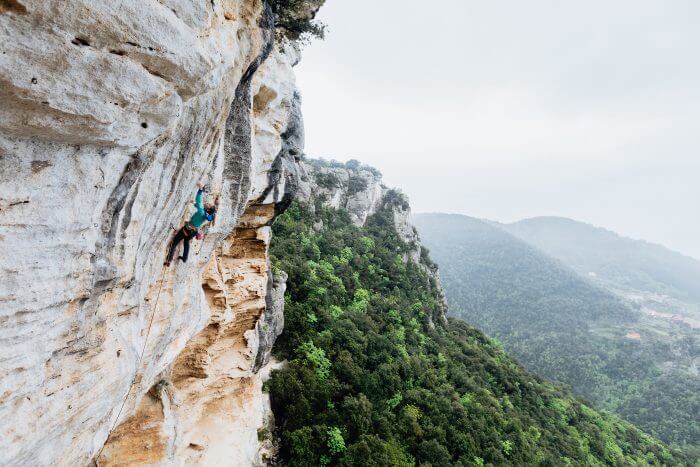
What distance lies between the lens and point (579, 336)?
87.4 metres

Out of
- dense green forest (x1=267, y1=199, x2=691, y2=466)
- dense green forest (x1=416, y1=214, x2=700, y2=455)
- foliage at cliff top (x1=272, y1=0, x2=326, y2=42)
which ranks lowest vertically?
dense green forest (x1=416, y1=214, x2=700, y2=455)

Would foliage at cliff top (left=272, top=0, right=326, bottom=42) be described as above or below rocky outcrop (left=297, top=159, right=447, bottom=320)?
above

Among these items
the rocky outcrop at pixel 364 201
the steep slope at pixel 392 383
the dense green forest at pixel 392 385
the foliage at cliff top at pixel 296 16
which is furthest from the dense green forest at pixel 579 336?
the foliage at cliff top at pixel 296 16

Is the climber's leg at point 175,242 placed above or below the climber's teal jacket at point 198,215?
below

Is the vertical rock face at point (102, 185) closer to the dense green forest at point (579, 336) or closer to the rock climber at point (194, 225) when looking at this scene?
the rock climber at point (194, 225)

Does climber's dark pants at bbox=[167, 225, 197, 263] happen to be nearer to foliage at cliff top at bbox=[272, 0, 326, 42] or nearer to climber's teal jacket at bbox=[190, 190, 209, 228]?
climber's teal jacket at bbox=[190, 190, 209, 228]

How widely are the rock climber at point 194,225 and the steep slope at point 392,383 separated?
1329cm

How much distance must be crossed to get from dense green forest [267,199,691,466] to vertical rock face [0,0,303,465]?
36.3 ft

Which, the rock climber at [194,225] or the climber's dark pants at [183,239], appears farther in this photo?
the climber's dark pants at [183,239]

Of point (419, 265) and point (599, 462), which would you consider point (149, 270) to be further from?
point (419, 265)

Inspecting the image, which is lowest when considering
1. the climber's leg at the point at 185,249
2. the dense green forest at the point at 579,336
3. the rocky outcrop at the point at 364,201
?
the dense green forest at the point at 579,336

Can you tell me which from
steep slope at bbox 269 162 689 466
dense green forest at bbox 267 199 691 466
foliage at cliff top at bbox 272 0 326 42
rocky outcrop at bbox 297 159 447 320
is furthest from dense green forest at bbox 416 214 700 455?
foliage at cliff top at bbox 272 0 326 42

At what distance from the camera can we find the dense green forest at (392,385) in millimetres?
18359

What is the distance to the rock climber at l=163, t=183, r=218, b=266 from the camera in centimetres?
700
